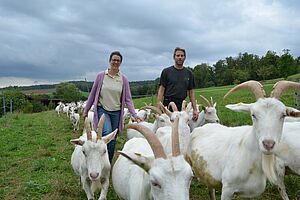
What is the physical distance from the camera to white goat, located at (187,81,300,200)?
153 inches

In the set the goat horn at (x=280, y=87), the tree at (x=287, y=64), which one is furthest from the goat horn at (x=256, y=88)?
the tree at (x=287, y=64)

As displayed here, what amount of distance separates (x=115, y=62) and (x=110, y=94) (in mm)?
568

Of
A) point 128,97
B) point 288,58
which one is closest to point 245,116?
point 128,97

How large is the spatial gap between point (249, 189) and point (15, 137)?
43.0 ft

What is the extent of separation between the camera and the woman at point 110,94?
593 centimetres

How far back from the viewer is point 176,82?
21.9ft

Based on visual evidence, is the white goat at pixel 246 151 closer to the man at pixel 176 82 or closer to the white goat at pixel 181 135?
the white goat at pixel 181 135

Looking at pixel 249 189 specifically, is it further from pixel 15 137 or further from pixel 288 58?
pixel 288 58

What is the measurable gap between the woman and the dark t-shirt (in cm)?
92

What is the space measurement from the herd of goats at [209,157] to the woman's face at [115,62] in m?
1.31

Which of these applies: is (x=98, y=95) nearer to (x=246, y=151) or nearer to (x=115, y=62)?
(x=115, y=62)

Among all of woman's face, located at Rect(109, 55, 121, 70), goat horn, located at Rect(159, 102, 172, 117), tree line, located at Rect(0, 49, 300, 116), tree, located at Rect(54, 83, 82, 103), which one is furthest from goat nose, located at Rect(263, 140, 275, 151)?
tree, located at Rect(54, 83, 82, 103)

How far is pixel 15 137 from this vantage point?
15.2 metres

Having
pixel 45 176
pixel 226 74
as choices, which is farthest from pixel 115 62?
pixel 226 74
